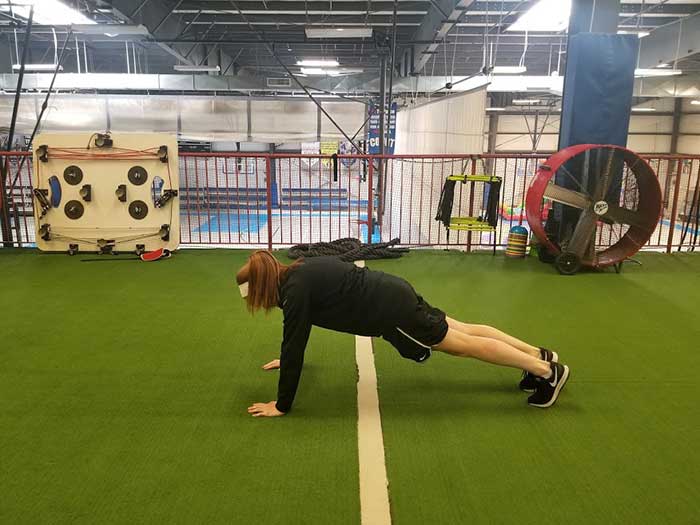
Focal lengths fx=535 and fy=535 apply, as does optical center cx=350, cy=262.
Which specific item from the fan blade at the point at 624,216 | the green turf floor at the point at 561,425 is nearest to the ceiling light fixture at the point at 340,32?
the fan blade at the point at 624,216

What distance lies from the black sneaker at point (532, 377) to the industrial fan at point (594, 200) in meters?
3.57

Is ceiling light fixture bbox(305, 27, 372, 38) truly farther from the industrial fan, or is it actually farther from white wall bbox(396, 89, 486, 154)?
the industrial fan

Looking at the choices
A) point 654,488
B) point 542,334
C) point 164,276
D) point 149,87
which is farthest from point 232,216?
point 654,488

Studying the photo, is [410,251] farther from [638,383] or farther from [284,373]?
[284,373]

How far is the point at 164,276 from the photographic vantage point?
6.72 m

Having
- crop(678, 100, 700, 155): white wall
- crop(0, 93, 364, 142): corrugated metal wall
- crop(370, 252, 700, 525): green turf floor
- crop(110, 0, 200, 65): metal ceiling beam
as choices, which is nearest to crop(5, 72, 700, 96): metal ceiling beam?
crop(0, 93, 364, 142): corrugated metal wall

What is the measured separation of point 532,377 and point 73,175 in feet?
Result: 22.5

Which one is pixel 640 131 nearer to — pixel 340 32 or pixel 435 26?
pixel 435 26

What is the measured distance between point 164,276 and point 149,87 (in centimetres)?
1039

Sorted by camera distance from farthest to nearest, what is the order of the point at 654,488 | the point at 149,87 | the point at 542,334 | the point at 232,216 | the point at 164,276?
the point at 232,216, the point at 149,87, the point at 164,276, the point at 542,334, the point at 654,488

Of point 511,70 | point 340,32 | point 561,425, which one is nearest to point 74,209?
point 340,32

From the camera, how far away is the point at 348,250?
7730 mm

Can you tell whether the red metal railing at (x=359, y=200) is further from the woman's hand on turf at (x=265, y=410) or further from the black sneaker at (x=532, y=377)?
the woman's hand on turf at (x=265, y=410)

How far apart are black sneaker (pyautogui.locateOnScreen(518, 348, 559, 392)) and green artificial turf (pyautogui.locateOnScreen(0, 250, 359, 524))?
1.19m
